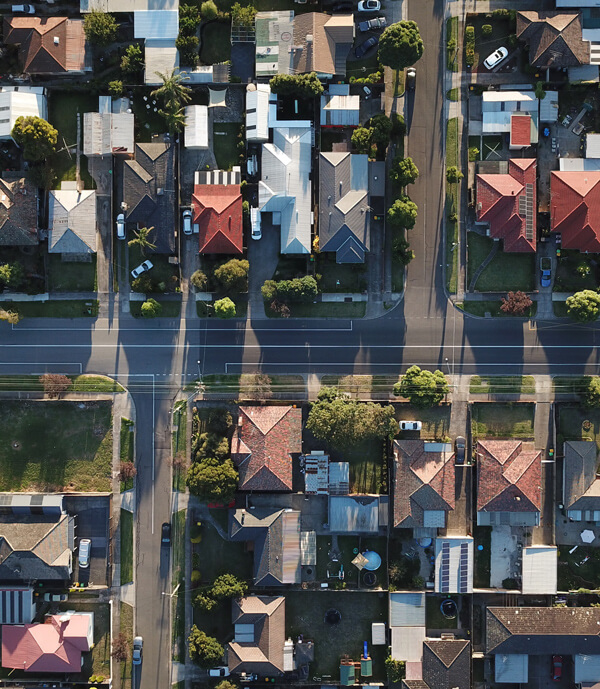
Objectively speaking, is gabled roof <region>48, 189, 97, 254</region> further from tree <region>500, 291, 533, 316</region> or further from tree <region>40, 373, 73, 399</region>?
tree <region>500, 291, 533, 316</region>

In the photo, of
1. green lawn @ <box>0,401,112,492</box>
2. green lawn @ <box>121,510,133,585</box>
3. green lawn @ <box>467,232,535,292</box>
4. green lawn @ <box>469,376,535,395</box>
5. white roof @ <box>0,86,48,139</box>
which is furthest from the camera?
Answer: green lawn @ <box>0,401,112,492</box>

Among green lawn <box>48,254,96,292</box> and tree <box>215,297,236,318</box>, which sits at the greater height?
green lawn <box>48,254,96,292</box>

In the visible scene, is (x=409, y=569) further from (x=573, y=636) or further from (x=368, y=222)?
(x=368, y=222)

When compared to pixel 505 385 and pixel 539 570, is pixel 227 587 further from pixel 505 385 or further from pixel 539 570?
pixel 505 385

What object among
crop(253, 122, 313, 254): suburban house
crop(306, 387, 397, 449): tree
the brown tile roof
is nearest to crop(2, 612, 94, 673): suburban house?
crop(306, 387, 397, 449): tree

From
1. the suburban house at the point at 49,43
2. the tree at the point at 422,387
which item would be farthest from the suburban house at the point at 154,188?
the tree at the point at 422,387

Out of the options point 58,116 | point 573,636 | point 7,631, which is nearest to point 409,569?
point 573,636
